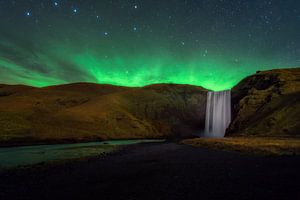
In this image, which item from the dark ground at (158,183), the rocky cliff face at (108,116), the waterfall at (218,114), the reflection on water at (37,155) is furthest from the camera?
the waterfall at (218,114)

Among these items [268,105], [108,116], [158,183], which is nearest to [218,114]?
[268,105]

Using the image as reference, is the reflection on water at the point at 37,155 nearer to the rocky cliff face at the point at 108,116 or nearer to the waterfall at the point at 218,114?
the rocky cliff face at the point at 108,116

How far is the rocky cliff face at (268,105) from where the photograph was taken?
4688 cm

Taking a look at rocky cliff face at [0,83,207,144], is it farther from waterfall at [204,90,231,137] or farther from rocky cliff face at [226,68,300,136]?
rocky cliff face at [226,68,300,136]

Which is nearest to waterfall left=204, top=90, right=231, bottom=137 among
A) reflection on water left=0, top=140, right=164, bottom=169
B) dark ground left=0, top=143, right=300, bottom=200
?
reflection on water left=0, top=140, right=164, bottom=169

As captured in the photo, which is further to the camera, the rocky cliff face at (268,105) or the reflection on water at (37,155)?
the rocky cliff face at (268,105)

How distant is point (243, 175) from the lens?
15.9m

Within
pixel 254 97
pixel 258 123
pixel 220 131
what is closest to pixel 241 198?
pixel 258 123

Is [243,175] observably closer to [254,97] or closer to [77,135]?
[77,135]

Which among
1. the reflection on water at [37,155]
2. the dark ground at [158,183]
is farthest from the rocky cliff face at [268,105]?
the reflection on water at [37,155]

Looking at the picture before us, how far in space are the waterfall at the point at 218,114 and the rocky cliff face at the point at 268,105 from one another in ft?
8.92

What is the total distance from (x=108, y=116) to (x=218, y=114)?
4052cm

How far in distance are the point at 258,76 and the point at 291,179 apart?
66.4m

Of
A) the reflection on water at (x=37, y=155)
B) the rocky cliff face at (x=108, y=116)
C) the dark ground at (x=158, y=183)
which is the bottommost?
the reflection on water at (x=37, y=155)
